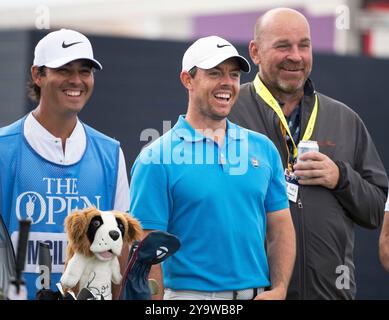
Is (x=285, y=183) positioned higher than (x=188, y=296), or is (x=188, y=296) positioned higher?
(x=285, y=183)

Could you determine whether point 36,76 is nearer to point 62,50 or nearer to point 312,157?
point 62,50

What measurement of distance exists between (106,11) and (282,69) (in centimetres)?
1475

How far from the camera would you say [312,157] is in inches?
202

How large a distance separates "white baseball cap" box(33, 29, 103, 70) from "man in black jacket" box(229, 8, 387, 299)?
951 millimetres

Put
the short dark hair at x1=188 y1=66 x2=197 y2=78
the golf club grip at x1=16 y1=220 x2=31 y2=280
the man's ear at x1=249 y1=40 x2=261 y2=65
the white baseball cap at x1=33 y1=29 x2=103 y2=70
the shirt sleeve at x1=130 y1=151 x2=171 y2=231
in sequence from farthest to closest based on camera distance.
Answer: the man's ear at x1=249 y1=40 x2=261 y2=65
the short dark hair at x1=188 y1=66 x2=197 y2=78
the white baseball cap at x1=33 y1=29 x2=103 y2=70
the shirt sleeve at x1=130 y1=151 x2=171 y2=231
the golf club grip at x1=16 y1=220 x2=31 y2=280

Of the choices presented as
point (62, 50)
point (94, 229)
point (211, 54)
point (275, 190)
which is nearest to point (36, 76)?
point (62, 50)

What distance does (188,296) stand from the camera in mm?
4559

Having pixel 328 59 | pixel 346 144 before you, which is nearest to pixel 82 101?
pixel 346 144

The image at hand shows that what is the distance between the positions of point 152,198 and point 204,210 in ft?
0.74

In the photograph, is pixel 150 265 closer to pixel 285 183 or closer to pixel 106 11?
pixel 285 183

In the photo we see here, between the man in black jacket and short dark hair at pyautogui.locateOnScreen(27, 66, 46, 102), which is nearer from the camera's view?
short dark hair at pyautogui.locateOnScreen(27, 66, 46, 102)

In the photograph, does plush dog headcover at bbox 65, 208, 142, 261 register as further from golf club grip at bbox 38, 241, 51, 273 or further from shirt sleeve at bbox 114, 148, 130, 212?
shirt sleeve at bbox 114, 148, 130, 212

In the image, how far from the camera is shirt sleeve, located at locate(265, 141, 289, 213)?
189 inches

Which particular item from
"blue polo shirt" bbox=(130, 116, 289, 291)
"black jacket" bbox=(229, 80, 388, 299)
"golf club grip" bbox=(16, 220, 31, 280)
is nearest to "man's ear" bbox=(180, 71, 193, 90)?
"blue polo shirt" bbox=(130, 116, 289, 291)
